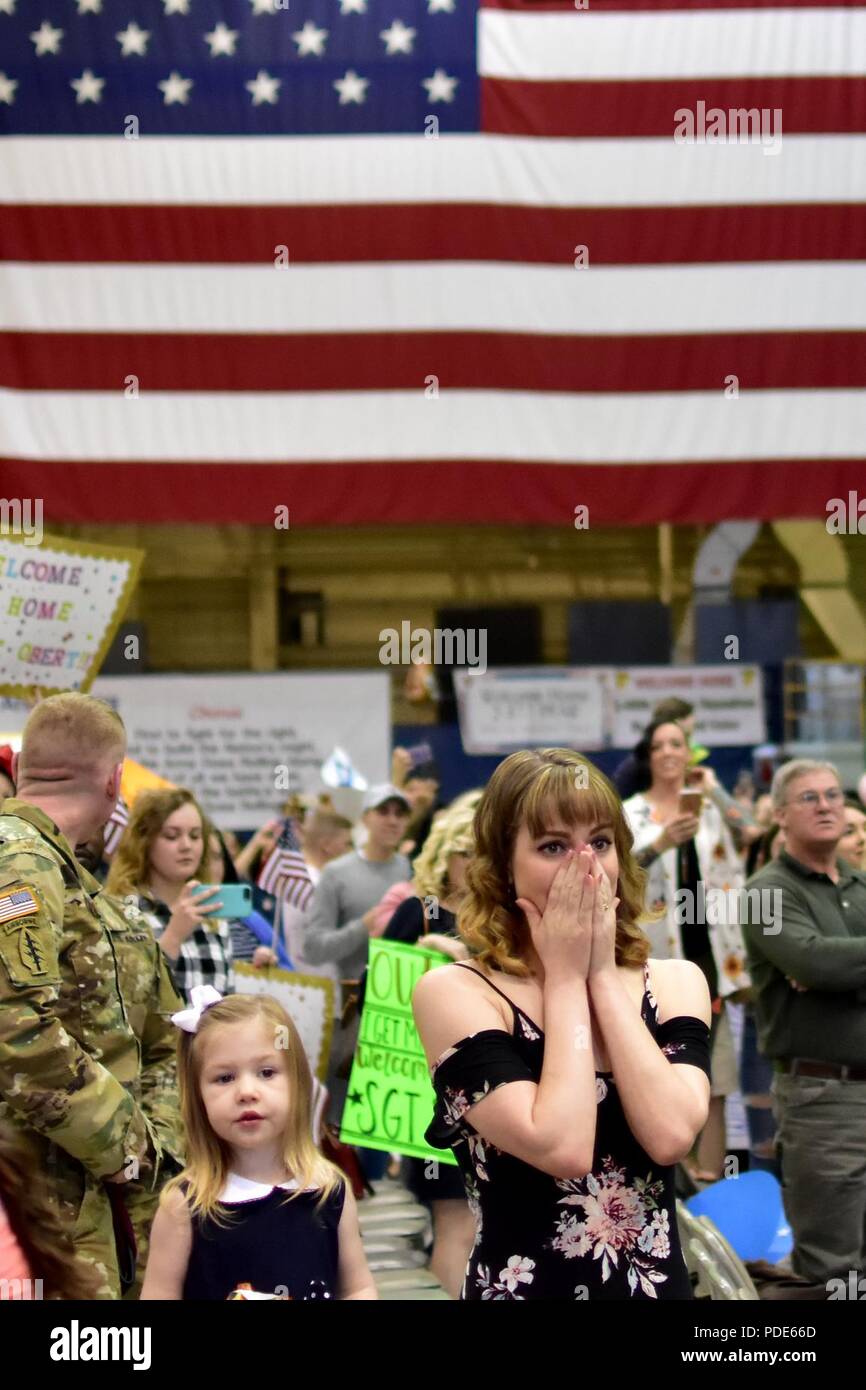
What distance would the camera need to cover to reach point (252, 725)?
1391cm

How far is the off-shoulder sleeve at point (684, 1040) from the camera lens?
7.22 ft

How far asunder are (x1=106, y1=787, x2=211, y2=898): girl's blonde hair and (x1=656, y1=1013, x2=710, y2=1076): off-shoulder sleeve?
3017 mm

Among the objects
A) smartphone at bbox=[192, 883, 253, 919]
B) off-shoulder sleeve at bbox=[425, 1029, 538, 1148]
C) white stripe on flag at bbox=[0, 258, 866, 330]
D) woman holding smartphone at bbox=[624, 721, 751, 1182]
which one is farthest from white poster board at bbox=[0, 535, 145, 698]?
off-shoulder sleeve at bbox=[425, 1029, 538, 1148]

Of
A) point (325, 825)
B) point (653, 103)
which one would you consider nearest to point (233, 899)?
point (325, 825)

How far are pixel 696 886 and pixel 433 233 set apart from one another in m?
4.37

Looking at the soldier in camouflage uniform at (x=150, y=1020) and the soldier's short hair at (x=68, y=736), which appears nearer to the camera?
the soldier's short hair at (x=68, y=736)

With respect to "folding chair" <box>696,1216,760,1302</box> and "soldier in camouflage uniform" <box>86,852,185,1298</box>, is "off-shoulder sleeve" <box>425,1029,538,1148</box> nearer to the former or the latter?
"soldier in camouflage uniform" <box>86,852,185,1298</box>

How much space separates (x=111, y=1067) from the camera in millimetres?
3354

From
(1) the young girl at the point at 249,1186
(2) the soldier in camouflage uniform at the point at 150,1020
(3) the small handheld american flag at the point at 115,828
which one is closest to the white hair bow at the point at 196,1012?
(1) the young girl at the point at 249,1186

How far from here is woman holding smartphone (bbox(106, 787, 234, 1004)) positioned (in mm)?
5004

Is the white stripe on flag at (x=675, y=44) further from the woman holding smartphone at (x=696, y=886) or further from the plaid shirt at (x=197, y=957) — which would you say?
the plaid shirt at (x=197, y=957)

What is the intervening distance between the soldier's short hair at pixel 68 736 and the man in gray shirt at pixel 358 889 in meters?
3.43

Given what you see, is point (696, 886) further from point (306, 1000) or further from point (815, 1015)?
point (306, 1000)
